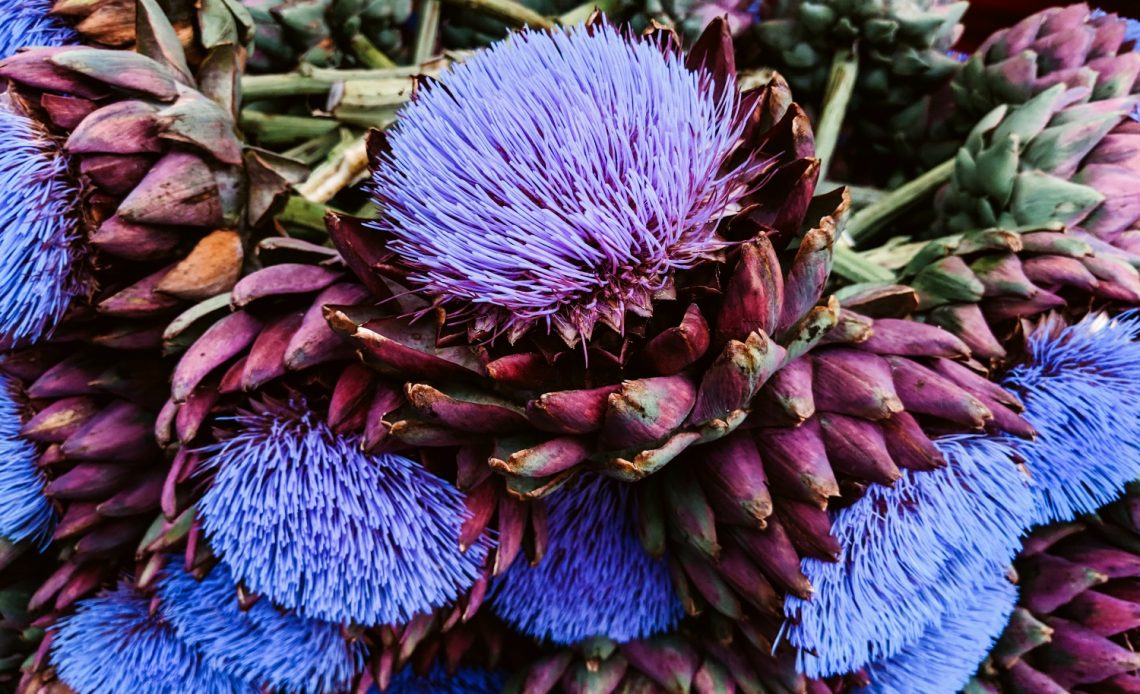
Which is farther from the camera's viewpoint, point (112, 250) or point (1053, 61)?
point (1053, 61)

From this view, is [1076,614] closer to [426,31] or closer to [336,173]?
[336,173]

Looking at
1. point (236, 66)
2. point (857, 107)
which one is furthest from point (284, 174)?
point (857, 107)

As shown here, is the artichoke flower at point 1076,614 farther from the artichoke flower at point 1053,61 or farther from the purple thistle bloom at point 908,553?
the artichoke flower at point 1053,61

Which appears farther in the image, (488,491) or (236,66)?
(236,66)

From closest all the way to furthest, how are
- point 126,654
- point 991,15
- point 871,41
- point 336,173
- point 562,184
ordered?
1. point 562,184
2. point 126,654
3. point 336,173
4. point 871,41
5. point 991,15

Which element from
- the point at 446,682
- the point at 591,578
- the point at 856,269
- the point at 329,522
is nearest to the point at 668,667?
the point at 591,578

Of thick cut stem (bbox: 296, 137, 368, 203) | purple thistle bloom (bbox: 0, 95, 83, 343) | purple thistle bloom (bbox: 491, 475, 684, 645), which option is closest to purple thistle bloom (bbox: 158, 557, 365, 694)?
Result: purple thistle bloom (bbox: 491, 475, 684, 645)

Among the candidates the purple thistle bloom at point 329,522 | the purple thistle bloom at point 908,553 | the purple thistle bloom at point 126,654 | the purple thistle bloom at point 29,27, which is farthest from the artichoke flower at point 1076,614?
the purple thistle bloom at point 29,27

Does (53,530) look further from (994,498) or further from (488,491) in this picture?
(994,498)
